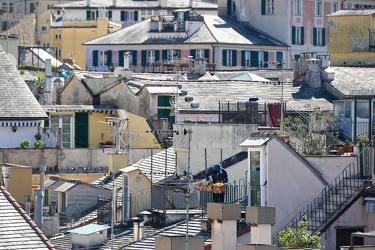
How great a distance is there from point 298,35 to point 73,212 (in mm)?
56534

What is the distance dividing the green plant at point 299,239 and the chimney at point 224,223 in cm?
105

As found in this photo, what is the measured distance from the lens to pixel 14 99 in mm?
68500

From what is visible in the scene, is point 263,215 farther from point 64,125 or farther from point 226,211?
point 64,125

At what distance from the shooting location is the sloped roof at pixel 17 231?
30891 mm

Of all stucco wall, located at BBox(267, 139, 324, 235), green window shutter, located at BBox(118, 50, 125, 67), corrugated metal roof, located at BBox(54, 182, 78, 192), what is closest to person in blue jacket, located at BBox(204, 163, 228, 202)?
stucco wall, located at BBox(267, 139, 324, 235)

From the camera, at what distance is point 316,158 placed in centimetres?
4147

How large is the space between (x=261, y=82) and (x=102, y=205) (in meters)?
18.8

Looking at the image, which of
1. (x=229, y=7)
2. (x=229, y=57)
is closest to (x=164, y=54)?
(x=229, y=57)

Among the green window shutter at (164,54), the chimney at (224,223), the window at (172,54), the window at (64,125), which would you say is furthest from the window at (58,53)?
the chimney at (224,223)

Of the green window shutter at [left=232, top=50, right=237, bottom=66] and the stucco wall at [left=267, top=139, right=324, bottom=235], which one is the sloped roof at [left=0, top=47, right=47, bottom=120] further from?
the green window shutter at [left=232, top=50, right=237, bottom=66]

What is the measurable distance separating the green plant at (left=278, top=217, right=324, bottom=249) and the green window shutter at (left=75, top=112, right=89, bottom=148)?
38.8 metres

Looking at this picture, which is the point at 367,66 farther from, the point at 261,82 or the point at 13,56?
the point at 13,56

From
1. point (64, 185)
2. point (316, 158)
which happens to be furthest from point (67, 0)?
point (316, 158)

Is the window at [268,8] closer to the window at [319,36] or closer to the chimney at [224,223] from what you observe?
the window at [319,36]
